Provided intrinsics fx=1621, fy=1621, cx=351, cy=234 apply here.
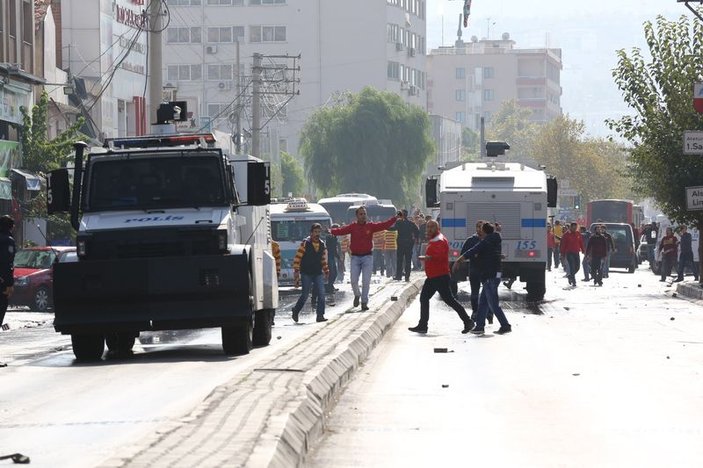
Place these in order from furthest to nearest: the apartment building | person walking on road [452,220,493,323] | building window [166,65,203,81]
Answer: building window [166,65,203,81], the apartment building, person walking on road [452,220,493,323]

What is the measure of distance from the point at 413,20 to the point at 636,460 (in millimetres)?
148726

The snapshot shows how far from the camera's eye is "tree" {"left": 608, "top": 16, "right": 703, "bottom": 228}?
43.8m

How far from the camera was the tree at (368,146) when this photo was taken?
338 feet

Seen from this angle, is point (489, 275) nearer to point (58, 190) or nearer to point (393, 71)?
point (58, 190)

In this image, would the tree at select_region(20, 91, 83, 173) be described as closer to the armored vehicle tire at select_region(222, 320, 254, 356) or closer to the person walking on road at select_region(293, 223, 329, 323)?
the person walking on road at select_region(293, 223, 329, 323)

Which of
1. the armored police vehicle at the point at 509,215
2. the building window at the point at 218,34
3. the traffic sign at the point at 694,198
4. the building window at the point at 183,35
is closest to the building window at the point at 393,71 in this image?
the building window at the point at 218,34

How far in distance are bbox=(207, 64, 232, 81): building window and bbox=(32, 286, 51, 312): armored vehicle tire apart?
112 metres

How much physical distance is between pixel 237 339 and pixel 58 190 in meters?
2.77

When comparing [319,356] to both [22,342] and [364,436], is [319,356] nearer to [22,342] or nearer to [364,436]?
[364,436]

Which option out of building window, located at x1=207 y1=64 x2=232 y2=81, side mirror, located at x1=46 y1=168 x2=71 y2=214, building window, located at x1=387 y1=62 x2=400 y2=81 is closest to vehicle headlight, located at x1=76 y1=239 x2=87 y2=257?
side mirror, located at x1=46 y1=168 x2=71 y2=214

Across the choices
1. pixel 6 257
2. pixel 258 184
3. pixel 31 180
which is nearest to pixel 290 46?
A: pixel 31 180

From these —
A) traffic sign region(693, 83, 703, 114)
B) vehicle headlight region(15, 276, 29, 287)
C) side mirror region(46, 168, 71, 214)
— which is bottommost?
vehicle headlight region(15, 276, 29, 287)

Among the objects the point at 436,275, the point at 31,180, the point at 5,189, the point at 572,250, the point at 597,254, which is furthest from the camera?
the point at 597,254

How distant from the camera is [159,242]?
18.9 meters
